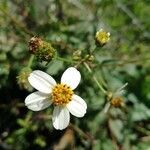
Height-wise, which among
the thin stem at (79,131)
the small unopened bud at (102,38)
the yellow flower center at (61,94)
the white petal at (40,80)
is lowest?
the thin stem at (79,131)

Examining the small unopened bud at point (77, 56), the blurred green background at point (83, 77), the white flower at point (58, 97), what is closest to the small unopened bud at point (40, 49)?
the white flower at point (58, 97)

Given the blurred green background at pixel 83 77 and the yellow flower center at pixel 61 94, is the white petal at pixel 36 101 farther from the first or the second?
the blurred green background at pixel 83 77

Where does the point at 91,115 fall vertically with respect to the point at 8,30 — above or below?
below

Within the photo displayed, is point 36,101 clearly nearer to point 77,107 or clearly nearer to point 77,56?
point 77,107

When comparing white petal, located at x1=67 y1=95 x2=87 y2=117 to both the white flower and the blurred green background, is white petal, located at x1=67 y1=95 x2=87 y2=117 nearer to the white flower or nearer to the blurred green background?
the white flower

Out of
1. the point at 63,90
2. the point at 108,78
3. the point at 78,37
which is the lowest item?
the point at 108,78

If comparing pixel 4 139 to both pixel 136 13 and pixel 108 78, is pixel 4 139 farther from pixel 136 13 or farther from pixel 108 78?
pixel 136 13

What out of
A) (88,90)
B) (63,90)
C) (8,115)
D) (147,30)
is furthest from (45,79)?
(147,30)
